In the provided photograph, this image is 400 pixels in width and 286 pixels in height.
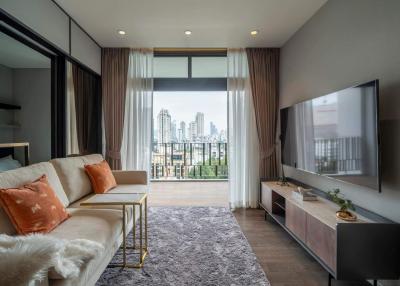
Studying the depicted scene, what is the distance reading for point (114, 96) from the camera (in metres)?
3.96

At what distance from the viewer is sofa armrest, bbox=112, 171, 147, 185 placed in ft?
10.9

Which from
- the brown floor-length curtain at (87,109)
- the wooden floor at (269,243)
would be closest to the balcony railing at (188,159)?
the wooden floor at (269,243)

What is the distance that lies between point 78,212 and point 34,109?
128 cm

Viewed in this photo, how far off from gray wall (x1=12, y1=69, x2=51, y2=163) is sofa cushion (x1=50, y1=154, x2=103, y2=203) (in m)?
0.32

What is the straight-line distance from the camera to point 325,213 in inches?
80.7

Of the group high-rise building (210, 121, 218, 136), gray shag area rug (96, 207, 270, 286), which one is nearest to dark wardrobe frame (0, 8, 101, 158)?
gray shag area rug (96, 207, 270, 286)

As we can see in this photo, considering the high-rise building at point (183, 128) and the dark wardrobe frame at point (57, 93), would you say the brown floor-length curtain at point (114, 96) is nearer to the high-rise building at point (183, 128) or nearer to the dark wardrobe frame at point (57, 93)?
the dark wardrobe frame at point (57, 93)

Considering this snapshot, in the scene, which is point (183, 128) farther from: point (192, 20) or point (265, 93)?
point (192, 20)

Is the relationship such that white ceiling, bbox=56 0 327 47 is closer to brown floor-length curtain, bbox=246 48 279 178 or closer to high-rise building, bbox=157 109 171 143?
brown floor-length curtain, bbox=246 48 279 178

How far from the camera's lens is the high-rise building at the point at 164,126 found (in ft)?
17.5

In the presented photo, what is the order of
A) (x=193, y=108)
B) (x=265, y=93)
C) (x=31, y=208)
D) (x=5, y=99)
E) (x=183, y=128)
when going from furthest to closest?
(x=183, y=128), (x=193, y=108), (x=265, y=93), (x=5, y=99), (x=31, y=208)

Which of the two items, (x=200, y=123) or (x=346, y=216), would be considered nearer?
(x=346, y=216)

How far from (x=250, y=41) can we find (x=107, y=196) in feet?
9.91

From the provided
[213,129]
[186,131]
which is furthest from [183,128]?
[213,129]
